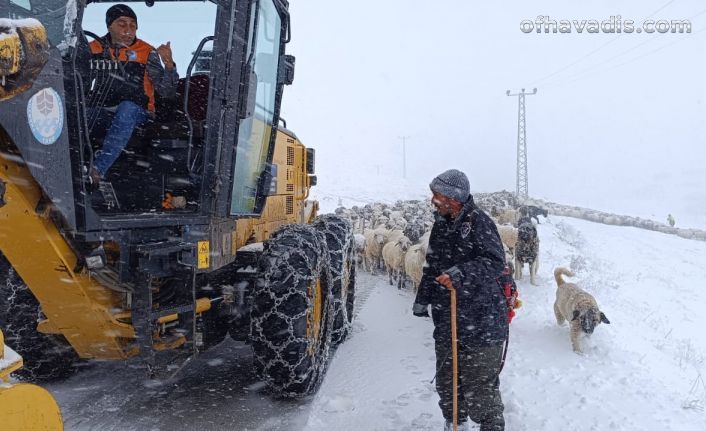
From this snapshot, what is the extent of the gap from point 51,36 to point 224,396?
3.13 metres

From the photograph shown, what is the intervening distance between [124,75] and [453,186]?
2619mm

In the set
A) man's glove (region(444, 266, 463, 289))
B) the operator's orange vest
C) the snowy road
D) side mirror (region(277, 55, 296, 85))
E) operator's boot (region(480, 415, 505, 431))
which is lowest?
the snowy road

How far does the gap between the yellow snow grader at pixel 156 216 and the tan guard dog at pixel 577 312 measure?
2783 mm

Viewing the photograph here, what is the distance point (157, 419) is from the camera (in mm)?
4211

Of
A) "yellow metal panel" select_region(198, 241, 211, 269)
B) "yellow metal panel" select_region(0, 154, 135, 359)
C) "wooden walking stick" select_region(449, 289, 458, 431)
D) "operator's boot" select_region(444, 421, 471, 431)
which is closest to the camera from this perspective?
"yellow metal panel" select_region(0, 154, 135, 359)

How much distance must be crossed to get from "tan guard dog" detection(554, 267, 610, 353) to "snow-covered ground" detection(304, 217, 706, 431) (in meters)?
0.18

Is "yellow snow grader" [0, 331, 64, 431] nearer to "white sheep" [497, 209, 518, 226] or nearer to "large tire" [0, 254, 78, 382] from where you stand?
"large tire" [0, 254, 78, 382]

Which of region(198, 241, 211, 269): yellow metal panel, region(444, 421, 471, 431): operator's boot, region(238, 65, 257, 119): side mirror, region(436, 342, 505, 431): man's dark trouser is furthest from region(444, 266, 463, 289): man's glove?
region(238, 65, 257, 119): side mirror

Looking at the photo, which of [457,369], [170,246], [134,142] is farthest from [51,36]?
[457,369]

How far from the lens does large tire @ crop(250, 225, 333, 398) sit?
422 cm

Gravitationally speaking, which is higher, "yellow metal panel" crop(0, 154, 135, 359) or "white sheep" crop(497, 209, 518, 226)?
"white sheep" crop(497, 209, 518, 226)

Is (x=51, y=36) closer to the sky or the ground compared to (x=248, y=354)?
closer to the sky

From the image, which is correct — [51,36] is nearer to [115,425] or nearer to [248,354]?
[115,425]

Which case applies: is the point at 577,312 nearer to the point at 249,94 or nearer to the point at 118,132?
the point at 249,94
